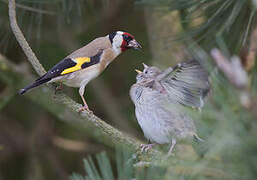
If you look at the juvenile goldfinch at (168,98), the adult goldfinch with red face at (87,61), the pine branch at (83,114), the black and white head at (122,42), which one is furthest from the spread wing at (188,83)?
the black and white head at (122,42)

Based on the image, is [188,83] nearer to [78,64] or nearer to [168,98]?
[168,98]

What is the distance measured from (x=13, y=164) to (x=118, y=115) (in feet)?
3.24

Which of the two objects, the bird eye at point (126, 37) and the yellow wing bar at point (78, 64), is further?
the bird eye at point (126, 37)

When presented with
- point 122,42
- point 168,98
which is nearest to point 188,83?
point 168,98

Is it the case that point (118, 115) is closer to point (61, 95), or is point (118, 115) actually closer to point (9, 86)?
point (9, 86)

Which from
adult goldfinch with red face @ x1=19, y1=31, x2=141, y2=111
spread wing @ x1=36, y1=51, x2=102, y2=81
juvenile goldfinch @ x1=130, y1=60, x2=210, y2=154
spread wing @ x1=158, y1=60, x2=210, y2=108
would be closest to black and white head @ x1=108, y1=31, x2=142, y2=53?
adult goldfinch with red face @ x1=19, y1=31, x2=141, y2=111

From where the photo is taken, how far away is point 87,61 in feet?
7.34

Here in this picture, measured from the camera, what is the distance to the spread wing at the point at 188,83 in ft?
5.47

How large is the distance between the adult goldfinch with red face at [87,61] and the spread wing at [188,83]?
15.7 inches

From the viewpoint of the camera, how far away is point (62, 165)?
3471 millimetres

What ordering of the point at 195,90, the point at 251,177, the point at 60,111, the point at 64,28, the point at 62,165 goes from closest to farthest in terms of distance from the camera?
1. the point at 251,177
2. the point at 195,90
3. the point at 60,111
4. the point at 64,28
5. the point at 62,165

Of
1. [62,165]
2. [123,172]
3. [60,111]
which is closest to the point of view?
[123,172]

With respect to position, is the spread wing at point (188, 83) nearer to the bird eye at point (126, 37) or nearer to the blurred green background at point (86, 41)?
the blurred green background at point (86, 41)

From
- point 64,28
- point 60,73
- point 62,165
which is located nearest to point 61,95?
point 60,73
